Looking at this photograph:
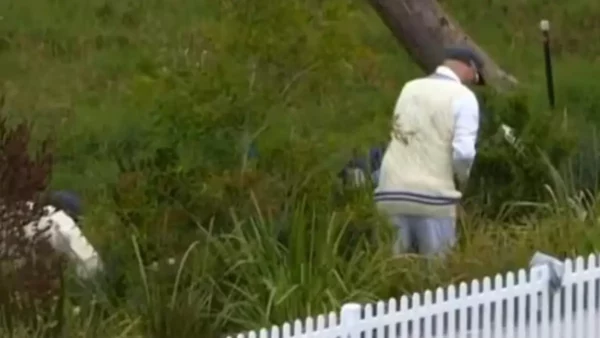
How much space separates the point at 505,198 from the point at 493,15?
35.4ft

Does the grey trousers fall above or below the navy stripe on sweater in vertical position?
below

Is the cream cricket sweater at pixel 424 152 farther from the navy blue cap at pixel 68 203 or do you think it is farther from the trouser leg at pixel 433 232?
the navy blue cap at pixel 68 203

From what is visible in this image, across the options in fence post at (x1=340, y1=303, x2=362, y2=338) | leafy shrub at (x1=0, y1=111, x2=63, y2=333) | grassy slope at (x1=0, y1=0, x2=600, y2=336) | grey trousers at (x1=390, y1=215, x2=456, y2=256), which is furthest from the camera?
grey trousers at (x1=390, y1=215, x2=456, y2=256)

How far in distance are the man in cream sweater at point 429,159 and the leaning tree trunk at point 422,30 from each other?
504 centimetres

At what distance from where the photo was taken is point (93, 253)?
8352 mm

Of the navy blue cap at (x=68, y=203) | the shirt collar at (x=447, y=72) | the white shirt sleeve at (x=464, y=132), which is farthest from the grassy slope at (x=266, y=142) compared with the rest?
the shirt collar at (x=447, y=72)

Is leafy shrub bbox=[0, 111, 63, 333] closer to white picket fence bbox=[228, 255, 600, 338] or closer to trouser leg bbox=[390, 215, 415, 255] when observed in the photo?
white picket fence bbox=[228, 255, 600, 338]

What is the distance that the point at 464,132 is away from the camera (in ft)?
29.2

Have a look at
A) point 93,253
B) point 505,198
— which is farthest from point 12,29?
point 93,253

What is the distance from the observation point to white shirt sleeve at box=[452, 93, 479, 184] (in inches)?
350

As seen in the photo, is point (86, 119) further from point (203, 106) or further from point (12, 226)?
point (12, 226)

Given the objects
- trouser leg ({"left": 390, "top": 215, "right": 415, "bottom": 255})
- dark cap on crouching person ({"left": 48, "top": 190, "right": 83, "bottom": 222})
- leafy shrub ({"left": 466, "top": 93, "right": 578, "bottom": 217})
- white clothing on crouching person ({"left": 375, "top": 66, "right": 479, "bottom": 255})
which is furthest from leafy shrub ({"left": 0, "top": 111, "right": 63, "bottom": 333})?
leafy shrub ({"left": 466, "top": 93, "right": 578, "bottom": 217})

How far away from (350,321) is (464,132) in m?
2.48

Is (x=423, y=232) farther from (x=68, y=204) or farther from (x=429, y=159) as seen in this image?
(x=68, y=204)
